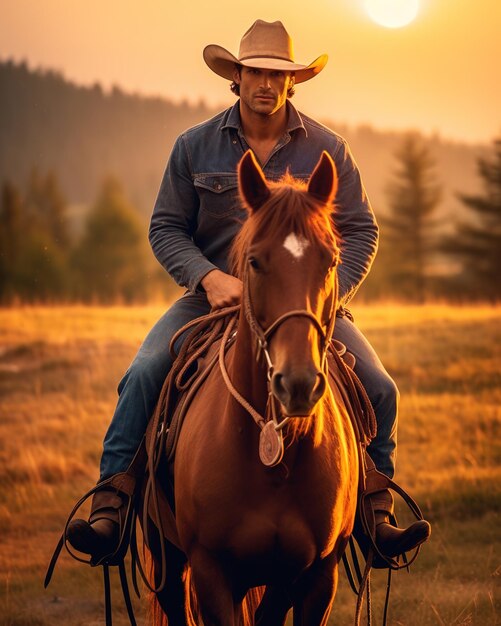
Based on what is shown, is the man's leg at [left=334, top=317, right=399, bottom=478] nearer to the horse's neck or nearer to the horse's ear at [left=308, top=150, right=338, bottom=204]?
→ the horse's neck

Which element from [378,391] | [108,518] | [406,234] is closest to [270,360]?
[378,391]

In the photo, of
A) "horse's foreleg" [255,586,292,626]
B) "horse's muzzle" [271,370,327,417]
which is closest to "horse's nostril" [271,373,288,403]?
"horse's muzzle" [271,370,327,417]

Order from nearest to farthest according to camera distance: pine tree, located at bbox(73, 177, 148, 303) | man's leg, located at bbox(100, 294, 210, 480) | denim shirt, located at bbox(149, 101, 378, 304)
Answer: man's leg, located at bbox(100, 294, 210, 480) < denim shirt, located at bbox(149, 101, 378, 304) < pine tree, located at bbox(73, 177, 148, 303)

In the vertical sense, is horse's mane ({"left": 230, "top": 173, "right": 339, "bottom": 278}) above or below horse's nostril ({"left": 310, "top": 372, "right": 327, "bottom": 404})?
above

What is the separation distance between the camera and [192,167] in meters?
5.94

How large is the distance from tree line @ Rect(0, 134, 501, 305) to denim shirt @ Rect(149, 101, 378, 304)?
5433cm

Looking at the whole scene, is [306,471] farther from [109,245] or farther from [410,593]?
[109,245]

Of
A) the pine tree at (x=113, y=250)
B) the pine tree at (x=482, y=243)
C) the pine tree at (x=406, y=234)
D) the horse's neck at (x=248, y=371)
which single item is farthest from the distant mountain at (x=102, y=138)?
the horse's neck at (x=248, y=371)

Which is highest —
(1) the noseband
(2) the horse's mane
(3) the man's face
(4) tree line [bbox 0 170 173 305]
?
(3) the man's face

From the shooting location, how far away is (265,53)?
5801 mm

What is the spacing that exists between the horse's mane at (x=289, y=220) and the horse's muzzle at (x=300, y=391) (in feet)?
1.99

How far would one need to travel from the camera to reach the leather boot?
4.98 m

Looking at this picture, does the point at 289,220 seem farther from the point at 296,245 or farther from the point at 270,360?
the point at 270,360

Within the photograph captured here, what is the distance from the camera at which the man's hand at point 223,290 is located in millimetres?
5113
